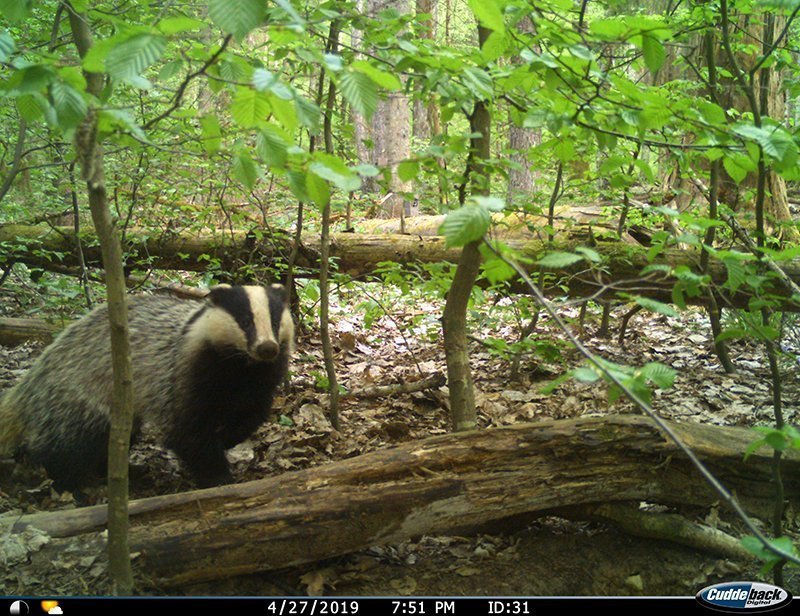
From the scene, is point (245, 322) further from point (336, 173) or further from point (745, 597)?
point (745, 597)

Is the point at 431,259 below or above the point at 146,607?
above

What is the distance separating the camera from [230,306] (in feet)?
12.4

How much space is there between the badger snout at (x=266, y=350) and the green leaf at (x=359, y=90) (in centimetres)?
215

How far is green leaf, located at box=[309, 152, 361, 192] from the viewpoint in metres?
1.53

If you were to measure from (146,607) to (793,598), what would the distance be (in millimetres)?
2591

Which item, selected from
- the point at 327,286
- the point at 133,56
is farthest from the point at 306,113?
the point at 327,286

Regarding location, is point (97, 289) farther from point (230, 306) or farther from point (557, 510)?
point (557, 510)

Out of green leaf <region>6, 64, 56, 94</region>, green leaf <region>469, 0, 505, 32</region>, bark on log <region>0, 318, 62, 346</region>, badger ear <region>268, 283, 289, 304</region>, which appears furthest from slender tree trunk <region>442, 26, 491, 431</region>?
bark on log <region>0, 318, 62, 346</region>

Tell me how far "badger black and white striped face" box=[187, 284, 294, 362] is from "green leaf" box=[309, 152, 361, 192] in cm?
216

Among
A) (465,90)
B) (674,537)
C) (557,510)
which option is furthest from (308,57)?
(674,537)

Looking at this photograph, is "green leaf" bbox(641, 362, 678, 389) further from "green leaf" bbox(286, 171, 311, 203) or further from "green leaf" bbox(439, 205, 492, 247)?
"green leaf" bbox(286, 171, 311, 203)

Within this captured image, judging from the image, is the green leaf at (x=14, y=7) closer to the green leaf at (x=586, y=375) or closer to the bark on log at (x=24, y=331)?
the green leaf at (x=586, y=375)
